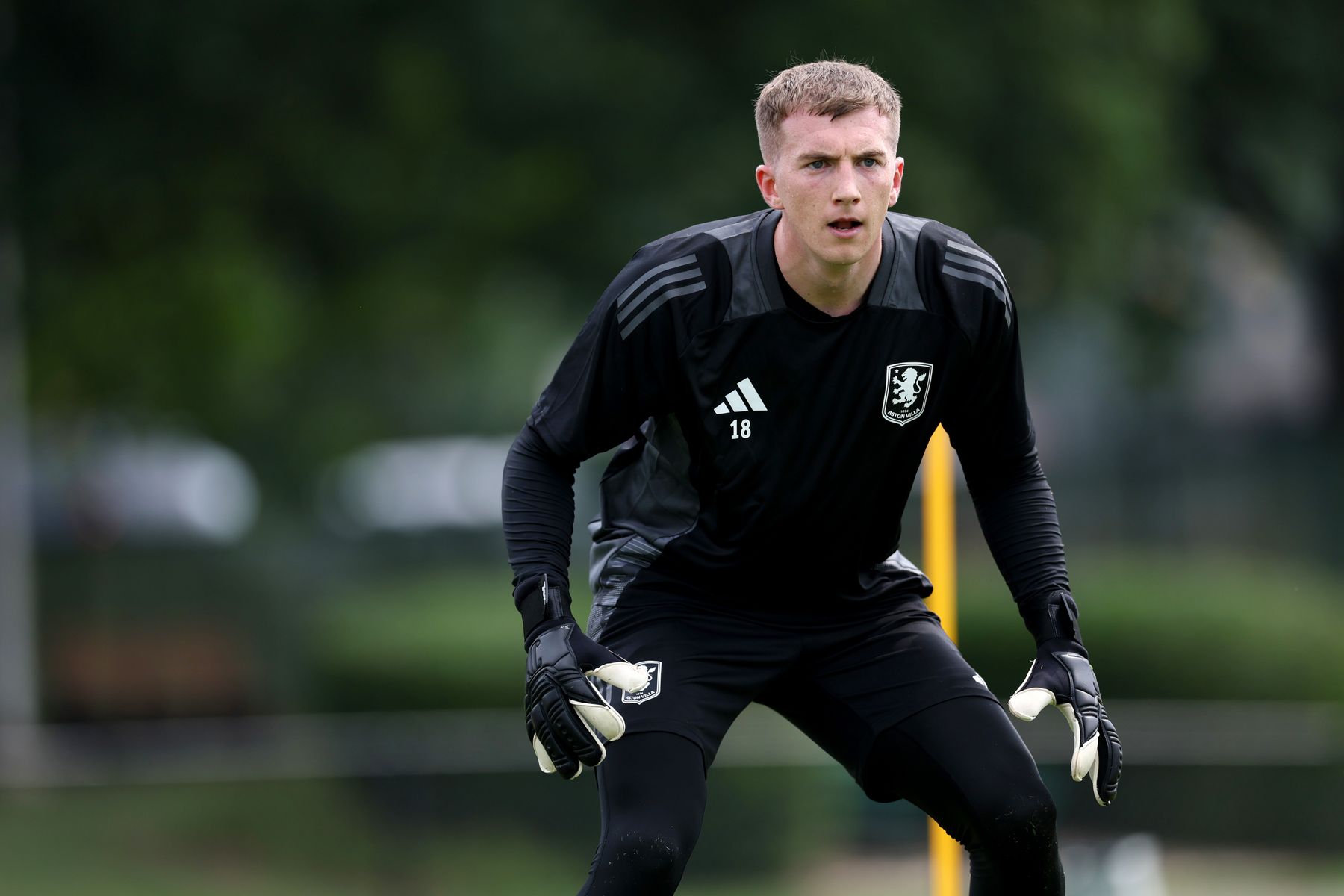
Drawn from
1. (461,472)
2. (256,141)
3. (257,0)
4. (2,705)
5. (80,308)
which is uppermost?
(257,0)

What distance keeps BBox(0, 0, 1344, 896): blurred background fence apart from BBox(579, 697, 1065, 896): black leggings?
13.4 ft

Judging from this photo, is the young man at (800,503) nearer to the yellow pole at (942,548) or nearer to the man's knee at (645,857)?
the man's knee at (645,857)

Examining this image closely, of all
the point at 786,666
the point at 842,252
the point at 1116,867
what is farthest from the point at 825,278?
the point at 1116,867

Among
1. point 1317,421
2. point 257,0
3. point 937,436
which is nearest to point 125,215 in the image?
point 257,0

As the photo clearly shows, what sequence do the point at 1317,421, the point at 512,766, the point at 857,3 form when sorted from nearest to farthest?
the point at 512,766
the point at 857,3
the point at 1317,421

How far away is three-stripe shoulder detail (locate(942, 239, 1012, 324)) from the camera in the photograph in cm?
407

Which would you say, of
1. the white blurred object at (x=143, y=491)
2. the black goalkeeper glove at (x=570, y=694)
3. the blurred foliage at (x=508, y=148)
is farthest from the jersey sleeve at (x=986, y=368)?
the white blurred object at (x=143, y=491)

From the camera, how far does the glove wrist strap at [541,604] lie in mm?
3961

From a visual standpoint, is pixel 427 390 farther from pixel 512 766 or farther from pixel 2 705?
pixel 512 766

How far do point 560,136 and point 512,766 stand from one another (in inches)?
177

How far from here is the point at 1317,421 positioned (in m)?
17.3

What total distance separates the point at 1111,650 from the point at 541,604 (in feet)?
29.1

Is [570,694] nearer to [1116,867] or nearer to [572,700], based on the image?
[572,700]

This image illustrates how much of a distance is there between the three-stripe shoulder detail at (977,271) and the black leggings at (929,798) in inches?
38.0
